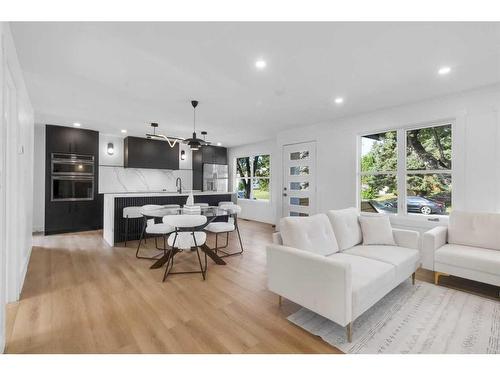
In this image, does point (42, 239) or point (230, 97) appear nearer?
point (230, 97)

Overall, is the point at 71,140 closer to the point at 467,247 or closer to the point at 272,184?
the point at 272,184

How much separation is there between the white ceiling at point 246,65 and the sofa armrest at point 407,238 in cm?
189

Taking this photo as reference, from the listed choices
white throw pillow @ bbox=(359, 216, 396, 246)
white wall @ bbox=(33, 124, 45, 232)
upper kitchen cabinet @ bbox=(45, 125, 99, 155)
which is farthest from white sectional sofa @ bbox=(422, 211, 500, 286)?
white wall @ bbox=(33, 124, 45, 232)

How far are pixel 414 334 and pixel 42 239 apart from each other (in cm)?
621

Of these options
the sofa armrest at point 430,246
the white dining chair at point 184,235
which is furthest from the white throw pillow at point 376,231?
the white dining chair at point 184,235

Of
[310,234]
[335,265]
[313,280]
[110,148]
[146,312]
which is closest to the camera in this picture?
[335,265]

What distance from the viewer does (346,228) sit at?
2.77 metres

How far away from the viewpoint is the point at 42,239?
4.74 m

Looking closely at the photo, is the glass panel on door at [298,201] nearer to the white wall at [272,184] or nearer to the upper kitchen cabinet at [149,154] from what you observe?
the white wall at [272,184]

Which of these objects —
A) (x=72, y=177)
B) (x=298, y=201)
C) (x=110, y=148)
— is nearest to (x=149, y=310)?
(x=298, y=201)

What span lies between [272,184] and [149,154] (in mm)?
3590

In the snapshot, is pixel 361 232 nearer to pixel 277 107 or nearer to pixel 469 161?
pixel 469 161

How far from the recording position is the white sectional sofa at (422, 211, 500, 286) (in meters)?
2.44
